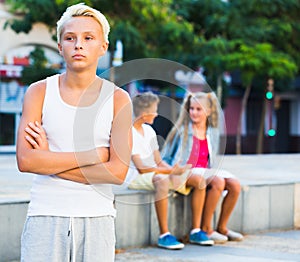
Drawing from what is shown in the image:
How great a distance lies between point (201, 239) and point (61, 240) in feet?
12.4

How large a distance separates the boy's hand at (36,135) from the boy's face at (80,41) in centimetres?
26

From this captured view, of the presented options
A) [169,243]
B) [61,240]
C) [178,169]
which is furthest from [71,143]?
[169,243]

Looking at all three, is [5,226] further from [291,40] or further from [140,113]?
[291,40]

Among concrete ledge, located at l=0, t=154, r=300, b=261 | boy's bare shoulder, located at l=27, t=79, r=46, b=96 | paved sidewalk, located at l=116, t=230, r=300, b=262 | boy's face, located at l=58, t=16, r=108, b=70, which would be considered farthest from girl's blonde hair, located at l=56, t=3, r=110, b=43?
paved sidewalk, located at l=116, t=230, r=300, b=262

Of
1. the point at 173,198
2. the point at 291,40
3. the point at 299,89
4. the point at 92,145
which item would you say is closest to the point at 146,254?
the point at 173,198

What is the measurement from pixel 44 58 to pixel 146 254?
13.7 meters

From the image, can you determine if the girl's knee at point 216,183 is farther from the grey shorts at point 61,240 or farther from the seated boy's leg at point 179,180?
the grey shorts at point 61,240

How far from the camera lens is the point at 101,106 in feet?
8.24

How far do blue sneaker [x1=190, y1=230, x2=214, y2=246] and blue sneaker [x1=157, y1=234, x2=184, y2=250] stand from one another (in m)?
0.24

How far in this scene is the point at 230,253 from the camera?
18.9 ft

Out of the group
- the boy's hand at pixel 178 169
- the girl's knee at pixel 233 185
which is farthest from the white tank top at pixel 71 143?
the girl's knee at pixel 233 185

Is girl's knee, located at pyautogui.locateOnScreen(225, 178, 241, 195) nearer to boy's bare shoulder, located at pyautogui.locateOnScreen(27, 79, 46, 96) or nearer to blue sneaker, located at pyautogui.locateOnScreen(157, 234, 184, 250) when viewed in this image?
blue sneaker, located at pyautogui.locateOnScreen(157, 234, 184, 250)

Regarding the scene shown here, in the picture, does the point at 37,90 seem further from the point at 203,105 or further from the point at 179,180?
the point at 203,105

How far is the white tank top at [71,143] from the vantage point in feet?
7.98
